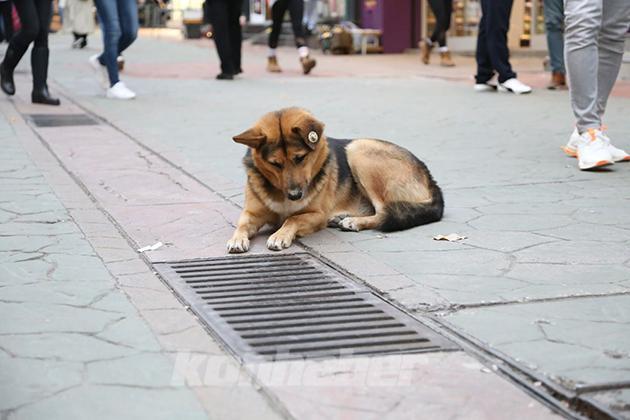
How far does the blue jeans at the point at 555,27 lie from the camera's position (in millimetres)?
11781

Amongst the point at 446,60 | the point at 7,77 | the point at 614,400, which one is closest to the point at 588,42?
the point at 614,400

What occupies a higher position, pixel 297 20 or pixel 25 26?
pixel 25 26

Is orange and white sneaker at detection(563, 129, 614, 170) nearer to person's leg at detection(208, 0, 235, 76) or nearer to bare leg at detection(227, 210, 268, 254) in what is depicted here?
bare leg at detection(227, 210, 268, 254)

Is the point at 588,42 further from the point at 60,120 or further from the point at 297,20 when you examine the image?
the point at 297,20

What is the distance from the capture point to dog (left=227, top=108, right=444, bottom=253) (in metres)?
5.16

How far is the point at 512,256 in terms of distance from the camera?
4941mm

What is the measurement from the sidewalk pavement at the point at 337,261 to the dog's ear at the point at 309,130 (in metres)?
0.49

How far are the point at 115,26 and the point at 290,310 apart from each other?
7.40 m

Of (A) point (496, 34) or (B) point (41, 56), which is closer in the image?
(B) point (41, 56)

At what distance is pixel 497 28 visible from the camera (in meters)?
11.5

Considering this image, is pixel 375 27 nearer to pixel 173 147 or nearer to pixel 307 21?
pixel 307 21

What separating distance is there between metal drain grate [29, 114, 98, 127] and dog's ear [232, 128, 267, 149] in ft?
15.7

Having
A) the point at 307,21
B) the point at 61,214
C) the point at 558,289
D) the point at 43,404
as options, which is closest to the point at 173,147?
the point at 61,214

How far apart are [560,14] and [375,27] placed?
8.75 m
